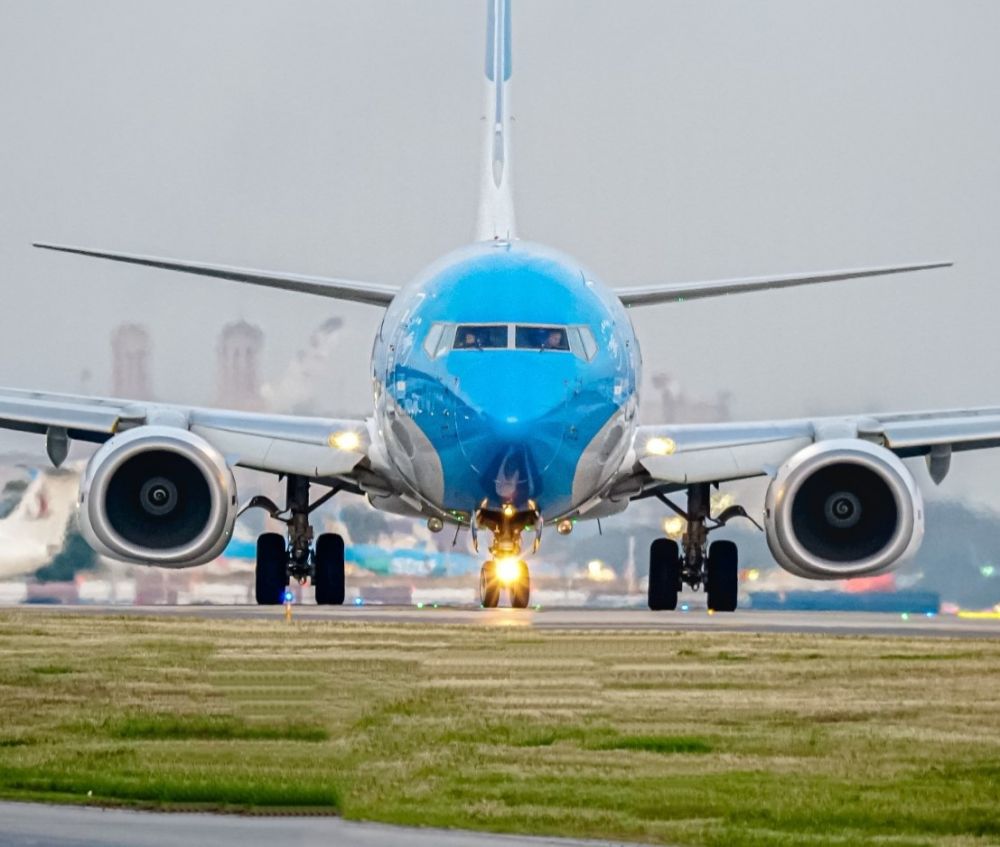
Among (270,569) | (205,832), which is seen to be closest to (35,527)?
(270,569)

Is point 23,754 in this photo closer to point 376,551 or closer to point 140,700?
point 140,700

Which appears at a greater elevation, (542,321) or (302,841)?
(542,321)

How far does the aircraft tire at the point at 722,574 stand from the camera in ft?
104

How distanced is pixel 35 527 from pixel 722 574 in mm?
9124

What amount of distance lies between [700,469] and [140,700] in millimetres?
15100

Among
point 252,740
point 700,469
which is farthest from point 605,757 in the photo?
point 700,469

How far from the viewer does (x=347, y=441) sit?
29906 mm

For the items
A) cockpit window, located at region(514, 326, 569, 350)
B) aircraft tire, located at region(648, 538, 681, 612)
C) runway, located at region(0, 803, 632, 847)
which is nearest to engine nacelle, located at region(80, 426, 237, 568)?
cockpit window, located at region(514, 326, 569, 350)

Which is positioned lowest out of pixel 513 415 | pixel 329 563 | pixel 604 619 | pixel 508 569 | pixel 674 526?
pixel 604 619

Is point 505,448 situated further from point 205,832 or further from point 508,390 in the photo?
point 205,832

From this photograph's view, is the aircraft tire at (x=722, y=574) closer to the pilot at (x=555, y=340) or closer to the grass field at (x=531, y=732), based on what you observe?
the pilot at (x=555, y=340)

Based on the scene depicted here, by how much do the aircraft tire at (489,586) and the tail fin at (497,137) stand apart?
18.5 ft

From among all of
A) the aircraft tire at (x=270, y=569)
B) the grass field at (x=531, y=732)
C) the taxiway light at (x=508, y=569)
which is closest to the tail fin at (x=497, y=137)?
the aircraft tire at (x=270, y=569)

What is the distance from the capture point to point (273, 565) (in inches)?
1241
